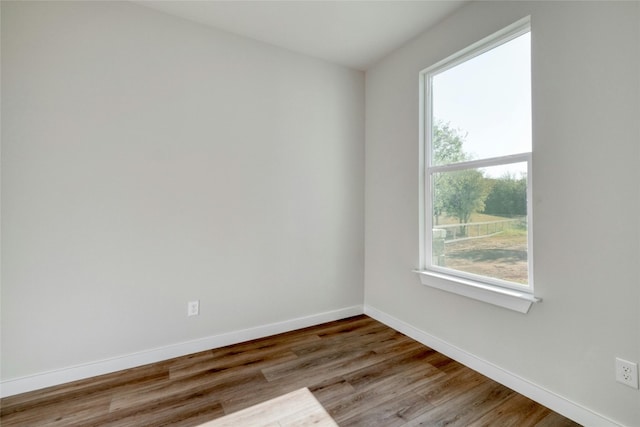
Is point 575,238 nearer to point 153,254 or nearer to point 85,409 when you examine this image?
point 153,254

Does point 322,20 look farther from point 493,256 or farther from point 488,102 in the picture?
point 493,256

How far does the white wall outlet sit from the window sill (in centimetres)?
189

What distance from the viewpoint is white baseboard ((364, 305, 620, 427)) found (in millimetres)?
1510

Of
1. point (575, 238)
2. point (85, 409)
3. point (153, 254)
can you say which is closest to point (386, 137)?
point (575, 238)

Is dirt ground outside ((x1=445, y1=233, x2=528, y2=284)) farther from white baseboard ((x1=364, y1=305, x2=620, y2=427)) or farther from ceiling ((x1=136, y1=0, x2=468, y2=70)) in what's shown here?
ceiling ((x1=136, y1=0, x2=468, y2=70))

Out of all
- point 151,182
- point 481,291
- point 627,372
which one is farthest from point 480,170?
point 151,182

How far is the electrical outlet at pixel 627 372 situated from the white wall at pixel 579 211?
3 centimetres

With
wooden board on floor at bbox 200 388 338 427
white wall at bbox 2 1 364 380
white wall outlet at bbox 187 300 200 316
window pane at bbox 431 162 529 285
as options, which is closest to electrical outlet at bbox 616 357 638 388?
window pane at bbox 431 162 529 285

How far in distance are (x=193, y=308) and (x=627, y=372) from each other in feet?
8.89

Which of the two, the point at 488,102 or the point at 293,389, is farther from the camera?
the point at 488,102

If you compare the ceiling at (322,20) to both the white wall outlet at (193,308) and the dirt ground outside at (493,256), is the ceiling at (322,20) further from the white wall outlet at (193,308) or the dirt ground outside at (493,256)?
the white wall outlet at (193,308)

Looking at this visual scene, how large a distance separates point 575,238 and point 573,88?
0.83 m

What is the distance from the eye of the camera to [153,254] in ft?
7.03

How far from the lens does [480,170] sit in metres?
2.08
